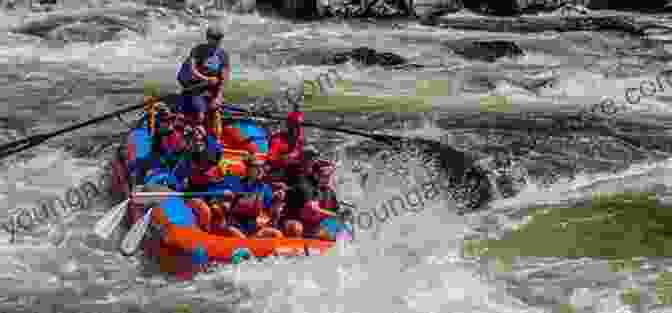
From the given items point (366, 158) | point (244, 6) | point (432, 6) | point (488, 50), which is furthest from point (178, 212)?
point (432, 6)

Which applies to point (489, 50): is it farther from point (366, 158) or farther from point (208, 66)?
point (208, 66)

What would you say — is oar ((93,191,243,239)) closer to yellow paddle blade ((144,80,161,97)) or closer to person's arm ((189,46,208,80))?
person's arm ((189,46,208,80))

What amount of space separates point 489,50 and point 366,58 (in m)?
2.39

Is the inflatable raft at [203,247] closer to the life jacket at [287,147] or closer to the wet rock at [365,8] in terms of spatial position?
the life jacket at [287,147]

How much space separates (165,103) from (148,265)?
2918 mm

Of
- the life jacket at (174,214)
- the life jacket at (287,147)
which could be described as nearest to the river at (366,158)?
the life jacket at (174,214)

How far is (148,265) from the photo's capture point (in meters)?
6.54

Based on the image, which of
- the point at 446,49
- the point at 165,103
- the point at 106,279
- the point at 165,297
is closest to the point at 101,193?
the point at 165,103

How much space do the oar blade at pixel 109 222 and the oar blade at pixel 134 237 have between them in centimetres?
24

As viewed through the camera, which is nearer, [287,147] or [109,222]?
[109,222]

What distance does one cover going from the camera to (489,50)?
16219 millimetres

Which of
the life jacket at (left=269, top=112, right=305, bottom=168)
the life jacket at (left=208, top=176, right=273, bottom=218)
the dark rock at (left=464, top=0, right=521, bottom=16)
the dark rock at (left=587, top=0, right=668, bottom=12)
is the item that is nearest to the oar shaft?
the life jacket at (left=208, top=176, right=273, bottom=218)

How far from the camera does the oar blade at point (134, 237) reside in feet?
20.7

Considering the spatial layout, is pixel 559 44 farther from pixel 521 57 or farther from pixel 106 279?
pixel 106 279
